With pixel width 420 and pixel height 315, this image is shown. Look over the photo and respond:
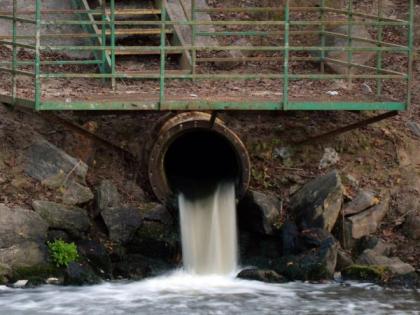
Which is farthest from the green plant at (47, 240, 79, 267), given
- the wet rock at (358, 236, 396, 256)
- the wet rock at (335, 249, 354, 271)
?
the wet rock at (358, 236, 396, 256)

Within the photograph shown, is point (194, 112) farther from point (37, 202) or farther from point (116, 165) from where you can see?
point (37, 202)

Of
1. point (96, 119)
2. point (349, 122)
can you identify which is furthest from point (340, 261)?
point (96, 119)

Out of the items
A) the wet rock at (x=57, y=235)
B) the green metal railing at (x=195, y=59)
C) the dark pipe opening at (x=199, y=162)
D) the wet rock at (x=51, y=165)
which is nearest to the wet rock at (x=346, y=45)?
the green metal railing at (x=195, y=59)

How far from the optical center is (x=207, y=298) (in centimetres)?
1655

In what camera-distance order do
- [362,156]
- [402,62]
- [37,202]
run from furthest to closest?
[402,62]
[362,156]
[37,202]

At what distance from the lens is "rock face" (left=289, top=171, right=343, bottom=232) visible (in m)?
17.8

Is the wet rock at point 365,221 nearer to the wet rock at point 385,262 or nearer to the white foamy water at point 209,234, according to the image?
the wet rock at point 385,262

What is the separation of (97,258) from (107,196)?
3.04 feet

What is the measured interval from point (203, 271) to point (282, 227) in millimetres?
1127

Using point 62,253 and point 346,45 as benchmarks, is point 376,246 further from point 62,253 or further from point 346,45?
point 346,45

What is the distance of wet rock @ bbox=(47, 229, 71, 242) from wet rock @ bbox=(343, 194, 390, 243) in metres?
3.43

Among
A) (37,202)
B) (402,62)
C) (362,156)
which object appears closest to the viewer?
(37,202)

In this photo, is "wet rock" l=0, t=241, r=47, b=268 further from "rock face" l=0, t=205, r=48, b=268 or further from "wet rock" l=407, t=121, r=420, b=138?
"wet rock" l=407, t=121, r=420, b=138

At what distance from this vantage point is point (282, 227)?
1791 centimetres
